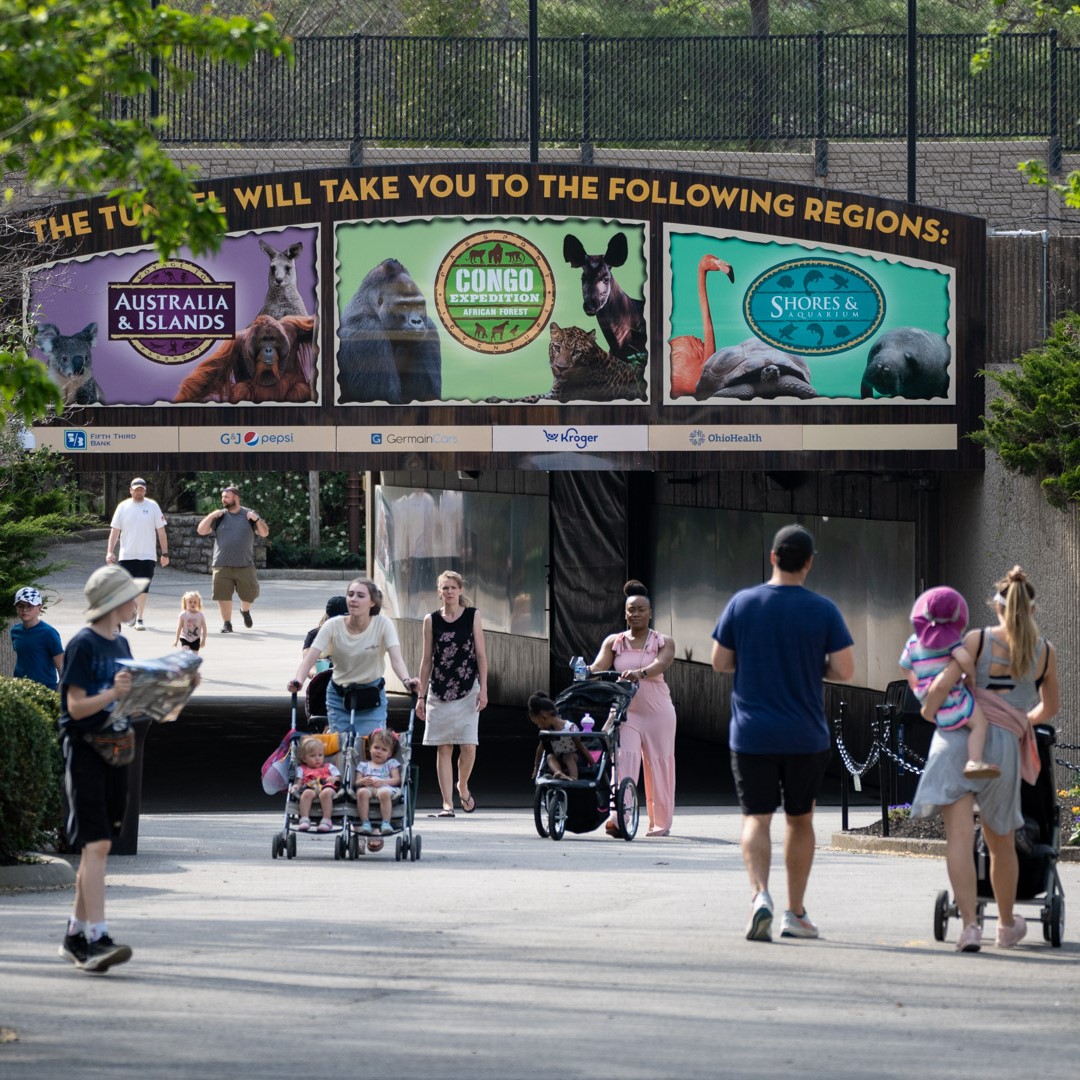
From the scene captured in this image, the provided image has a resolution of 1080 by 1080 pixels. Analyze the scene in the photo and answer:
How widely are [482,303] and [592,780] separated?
625cm

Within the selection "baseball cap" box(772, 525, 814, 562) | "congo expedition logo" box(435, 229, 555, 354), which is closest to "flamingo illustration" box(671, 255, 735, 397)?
"congo expedition logo" box(435, 229, 555, 354)

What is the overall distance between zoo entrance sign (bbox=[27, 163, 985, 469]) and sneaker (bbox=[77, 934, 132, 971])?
1130cm

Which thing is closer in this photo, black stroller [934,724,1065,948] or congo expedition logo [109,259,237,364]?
black stroller [934,724,1065,948]

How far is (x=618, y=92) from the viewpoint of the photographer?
2177cm

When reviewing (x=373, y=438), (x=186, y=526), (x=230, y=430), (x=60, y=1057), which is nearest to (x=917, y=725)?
(x=373, y=438)

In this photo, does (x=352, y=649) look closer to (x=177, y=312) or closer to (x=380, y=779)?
(x=380, y=779)

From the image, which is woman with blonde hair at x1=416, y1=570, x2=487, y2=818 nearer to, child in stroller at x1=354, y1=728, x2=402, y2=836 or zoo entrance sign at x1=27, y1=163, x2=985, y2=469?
child in stroller at x1=354, y1=728, x2=402, y2=836

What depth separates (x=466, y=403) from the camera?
60.1 feet

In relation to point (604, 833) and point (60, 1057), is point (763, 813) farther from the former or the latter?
point (604, 833)

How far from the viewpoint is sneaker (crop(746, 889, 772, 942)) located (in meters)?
7.87

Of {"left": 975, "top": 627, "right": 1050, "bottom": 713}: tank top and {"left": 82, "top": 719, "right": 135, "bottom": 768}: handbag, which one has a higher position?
{"left": 975, "top": 627, "right": 1050, "bottom": 713}: tank top

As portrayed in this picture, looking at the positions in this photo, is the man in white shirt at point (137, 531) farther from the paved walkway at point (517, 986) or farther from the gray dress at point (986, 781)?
the gray dress at point (986, 781)

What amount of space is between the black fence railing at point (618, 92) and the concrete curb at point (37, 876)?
12.0m

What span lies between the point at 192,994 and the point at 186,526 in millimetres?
37033
